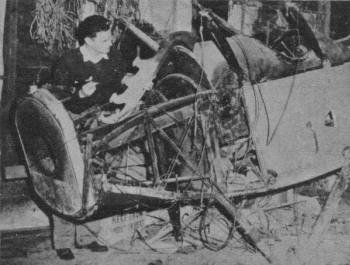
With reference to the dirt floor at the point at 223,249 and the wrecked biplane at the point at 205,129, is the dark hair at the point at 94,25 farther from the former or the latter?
the dirt floor at the point at 223,249

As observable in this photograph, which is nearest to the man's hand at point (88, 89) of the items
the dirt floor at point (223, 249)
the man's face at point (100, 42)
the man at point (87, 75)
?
the man at point (87, 75)

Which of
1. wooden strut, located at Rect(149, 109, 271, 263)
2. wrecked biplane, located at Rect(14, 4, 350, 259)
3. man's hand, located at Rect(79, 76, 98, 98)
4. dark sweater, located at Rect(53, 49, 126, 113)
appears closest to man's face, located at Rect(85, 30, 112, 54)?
dark sweater, located at Rect(53, 49, 126, 113)

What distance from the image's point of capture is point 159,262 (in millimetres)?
5605

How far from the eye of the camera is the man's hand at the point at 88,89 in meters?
5.59

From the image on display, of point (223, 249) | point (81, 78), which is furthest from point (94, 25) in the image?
point (223, 249)

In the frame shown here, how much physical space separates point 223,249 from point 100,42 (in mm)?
3526

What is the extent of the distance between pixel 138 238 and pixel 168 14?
421 centimetres

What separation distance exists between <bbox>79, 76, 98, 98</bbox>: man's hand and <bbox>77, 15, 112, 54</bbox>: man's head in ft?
1.46

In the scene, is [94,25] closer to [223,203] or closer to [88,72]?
[88,72]

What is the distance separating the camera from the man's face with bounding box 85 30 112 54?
5473 millimetres

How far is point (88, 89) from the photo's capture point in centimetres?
561

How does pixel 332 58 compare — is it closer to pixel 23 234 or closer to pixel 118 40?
pixel 118 40

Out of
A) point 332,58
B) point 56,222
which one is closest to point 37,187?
point 56,222

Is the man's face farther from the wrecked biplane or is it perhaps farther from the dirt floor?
the dirt floor
